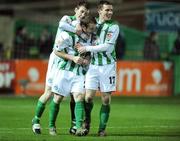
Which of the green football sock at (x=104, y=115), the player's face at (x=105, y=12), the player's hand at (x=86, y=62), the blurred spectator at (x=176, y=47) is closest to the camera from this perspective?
the player's hand at (x=86, y=62)

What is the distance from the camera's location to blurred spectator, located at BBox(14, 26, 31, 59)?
2767cm

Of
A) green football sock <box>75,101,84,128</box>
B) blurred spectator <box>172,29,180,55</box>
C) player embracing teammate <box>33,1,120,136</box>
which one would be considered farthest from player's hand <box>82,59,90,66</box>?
blurred spectator <box>172,29,180,55</box>

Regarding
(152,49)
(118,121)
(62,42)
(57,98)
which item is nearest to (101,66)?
(62,42)

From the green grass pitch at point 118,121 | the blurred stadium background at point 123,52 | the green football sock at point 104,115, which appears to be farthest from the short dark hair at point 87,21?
the blurred stadium background at point 123,52

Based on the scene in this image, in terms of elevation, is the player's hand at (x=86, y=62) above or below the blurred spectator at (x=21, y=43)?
above

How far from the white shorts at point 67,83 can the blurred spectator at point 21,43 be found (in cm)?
1547

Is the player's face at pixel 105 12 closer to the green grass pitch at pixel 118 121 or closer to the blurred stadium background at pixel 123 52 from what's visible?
the green grass pitch at pixel 118 121

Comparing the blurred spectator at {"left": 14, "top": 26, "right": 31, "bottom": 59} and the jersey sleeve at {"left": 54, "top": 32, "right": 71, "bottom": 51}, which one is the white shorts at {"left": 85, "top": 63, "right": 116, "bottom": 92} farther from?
the blurred spectator at {"left": 14, "top": 26, "right": 31, "bottom": 59}

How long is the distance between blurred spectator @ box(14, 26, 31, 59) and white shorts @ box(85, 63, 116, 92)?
601 inches

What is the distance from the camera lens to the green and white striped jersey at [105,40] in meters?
12.4

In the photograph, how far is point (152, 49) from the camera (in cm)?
2786

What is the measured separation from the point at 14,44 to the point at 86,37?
1641 cm

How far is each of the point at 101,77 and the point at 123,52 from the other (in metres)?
15.4

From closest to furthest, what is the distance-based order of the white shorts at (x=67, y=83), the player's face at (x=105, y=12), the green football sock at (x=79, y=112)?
the green football sock at (x=79, y=112) → the white shorts at (x=67, y=83) → the player's face at (x=105, y=12)
